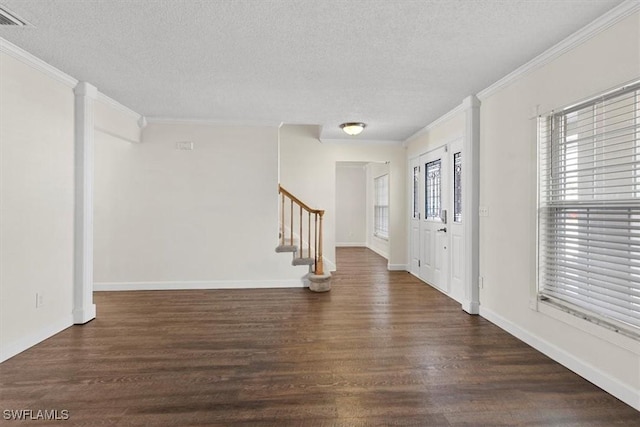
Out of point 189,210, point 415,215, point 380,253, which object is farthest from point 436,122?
point 380,253

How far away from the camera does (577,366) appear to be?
2408 millimetres

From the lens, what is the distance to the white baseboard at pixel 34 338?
2.60 meters

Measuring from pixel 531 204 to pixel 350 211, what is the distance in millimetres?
7281

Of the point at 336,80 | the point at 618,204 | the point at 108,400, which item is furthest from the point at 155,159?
the point at 618,204

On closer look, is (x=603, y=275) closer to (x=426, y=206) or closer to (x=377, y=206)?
(x=426, y=206)

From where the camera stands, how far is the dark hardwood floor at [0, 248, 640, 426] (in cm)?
193

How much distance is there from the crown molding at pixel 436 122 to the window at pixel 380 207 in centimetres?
237

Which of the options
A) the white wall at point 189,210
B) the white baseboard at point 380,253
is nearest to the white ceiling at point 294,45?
the white wall at point 189,210

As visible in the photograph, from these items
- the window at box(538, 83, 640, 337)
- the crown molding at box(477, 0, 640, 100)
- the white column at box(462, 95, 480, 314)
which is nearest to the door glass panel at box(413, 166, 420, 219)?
the white column at box(462, 95, 480, 314)

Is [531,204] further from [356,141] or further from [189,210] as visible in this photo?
[189,210]

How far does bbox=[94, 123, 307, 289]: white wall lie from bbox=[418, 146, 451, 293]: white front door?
2.22 metres

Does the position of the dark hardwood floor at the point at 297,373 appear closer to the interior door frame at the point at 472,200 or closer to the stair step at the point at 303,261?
the interior door frame at the point at 472,200

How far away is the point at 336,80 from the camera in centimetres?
326

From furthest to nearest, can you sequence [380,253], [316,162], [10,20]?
[380,253] → [316,162] → [10,20]
